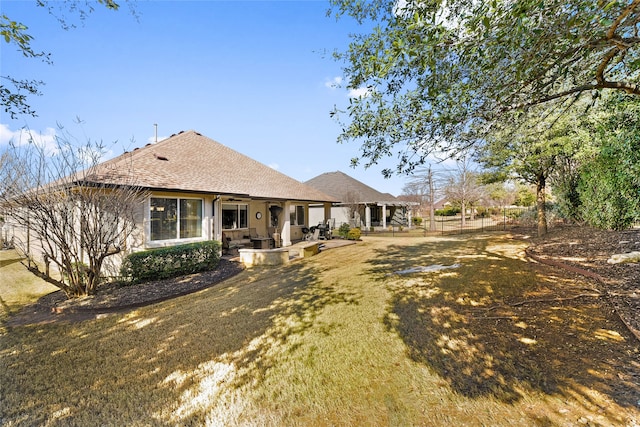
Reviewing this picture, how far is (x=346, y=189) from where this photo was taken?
2694cm

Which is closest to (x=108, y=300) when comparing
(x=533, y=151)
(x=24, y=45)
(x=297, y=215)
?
(x=24, y=45)

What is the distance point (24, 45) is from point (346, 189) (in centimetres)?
2349

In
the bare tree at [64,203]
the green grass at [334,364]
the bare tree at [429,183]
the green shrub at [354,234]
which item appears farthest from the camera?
the bare tree at [429,183]

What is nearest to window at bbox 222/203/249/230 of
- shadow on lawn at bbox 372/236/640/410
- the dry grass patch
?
the dry grass patch

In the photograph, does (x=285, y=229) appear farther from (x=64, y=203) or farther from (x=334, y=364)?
(x=334, y=364)

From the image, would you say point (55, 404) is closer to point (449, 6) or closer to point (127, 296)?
point (127, 296)

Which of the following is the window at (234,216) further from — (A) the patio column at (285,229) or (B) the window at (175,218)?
(B) the window at (175,218)

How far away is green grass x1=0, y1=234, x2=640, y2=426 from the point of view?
2740mm

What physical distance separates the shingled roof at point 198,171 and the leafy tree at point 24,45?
212 centimetres

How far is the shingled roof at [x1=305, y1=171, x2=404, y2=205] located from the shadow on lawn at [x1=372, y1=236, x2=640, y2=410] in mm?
18409

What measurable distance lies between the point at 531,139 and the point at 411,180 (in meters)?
16.0

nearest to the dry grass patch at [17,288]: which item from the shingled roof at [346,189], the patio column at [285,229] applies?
the patio column at [285,229]

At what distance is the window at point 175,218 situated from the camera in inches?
356

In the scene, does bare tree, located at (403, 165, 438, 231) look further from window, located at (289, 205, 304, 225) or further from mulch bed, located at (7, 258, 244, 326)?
mulch bed, located at (7, 258, 244, 326)
